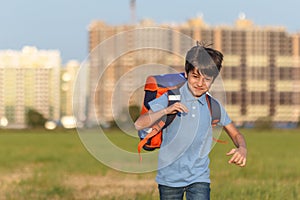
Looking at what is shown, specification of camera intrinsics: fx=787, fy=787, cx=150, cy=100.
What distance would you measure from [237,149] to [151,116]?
0.49 m

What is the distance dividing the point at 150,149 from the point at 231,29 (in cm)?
14313

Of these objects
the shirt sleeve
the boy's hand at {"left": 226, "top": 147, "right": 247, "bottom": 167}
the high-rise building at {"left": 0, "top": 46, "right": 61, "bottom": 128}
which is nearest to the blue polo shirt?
the shirt sleeve

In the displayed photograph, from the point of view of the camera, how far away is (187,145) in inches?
165

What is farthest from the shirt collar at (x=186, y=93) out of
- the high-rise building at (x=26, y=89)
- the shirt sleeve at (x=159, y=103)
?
the high-rise building at (x=26, y=89)

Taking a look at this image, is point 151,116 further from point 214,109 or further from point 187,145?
point 214,109

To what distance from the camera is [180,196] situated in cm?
434

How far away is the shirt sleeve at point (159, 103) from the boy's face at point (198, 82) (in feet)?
0.50

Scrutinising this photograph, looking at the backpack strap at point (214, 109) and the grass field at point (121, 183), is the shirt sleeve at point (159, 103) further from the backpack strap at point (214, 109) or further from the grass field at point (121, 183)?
the grass field at point (121, 183)

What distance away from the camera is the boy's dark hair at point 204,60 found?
4047mm

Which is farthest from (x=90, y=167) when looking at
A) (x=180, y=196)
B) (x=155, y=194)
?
(x=180, y=196)

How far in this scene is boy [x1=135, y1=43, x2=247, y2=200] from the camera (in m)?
4.05

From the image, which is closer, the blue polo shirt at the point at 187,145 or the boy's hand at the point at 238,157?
the boy's hand at the point at 238,157

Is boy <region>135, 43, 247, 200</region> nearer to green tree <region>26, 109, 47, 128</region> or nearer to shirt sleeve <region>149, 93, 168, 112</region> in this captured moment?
shirt sleeve <region>149, 93, 168, 112</region>

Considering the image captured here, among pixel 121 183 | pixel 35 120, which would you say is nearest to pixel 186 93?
pixel 121 183
